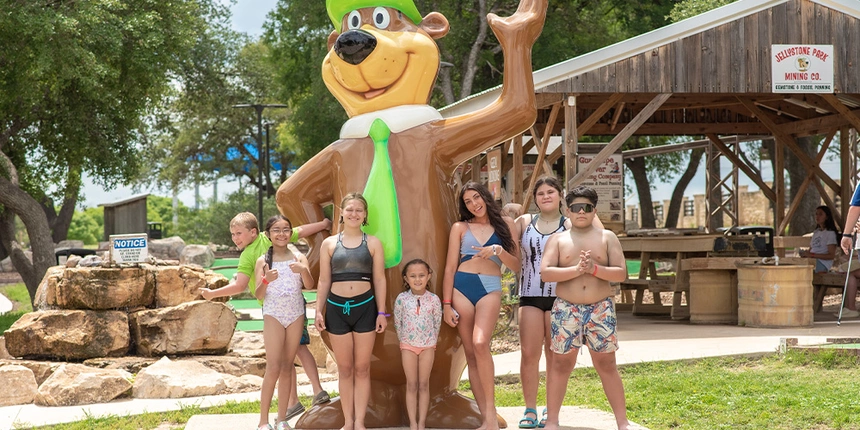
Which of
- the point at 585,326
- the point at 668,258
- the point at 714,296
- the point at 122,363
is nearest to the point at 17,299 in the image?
the point at 122,363

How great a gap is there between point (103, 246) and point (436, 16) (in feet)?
68.9

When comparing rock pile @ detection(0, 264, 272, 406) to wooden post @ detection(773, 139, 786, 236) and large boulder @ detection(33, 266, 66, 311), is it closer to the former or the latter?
large boulder @ detection(33, 266, 66, 311)

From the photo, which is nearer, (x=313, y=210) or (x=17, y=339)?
(x=313, y=210)

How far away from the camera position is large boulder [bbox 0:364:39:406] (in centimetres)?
739

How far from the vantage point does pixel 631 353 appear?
860 cm

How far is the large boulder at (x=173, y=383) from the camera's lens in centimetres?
749

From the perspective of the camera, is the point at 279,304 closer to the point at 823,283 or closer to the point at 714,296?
the point at 714,296

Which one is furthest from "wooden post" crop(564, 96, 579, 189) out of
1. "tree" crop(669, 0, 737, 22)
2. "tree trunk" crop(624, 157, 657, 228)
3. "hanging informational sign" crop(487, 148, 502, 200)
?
"tree trunk" crop(624, 157, 657, 228)

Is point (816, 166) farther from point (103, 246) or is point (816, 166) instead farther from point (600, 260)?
point (103, 246)

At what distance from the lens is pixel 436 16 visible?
5.55 m

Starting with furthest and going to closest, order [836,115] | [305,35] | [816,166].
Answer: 1. [305,35]
2. [816,166]
3. [836,115]

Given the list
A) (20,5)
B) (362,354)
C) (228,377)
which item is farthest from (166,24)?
(362,354)

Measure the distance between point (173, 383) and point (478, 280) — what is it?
3.56 metres

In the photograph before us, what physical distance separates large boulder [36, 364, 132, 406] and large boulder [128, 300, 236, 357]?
4.65 ft
